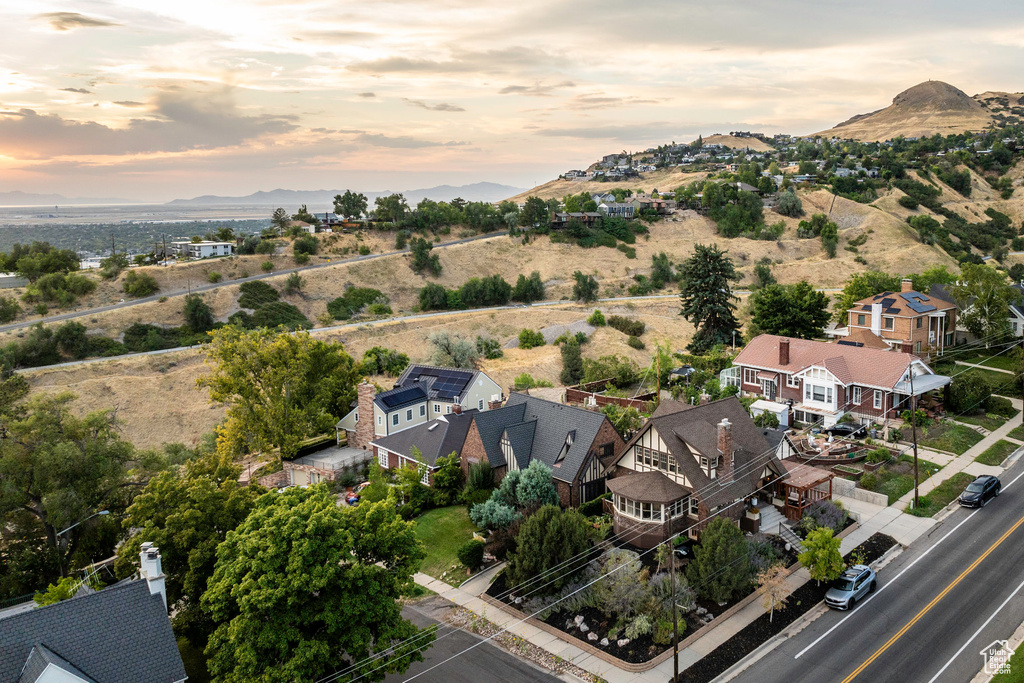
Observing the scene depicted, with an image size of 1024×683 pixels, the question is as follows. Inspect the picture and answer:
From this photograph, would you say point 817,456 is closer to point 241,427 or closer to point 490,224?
point 241,427

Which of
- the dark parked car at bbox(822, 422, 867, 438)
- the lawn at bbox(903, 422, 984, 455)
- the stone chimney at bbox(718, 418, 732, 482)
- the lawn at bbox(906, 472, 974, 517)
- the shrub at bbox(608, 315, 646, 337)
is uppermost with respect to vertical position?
the stone chimney at bbox(718, 418, 732, 482)

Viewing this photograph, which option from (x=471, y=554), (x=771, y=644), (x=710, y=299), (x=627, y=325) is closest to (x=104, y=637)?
(x=471, y=554)

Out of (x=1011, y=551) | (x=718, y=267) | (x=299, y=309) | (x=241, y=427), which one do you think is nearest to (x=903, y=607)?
(x=1011, y=551)

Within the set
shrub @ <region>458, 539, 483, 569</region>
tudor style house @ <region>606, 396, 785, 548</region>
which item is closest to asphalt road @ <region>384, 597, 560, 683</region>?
shrub @ <region>458, 539, 483, 569</region>

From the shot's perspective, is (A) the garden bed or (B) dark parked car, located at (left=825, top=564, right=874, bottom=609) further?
(B) dark parked car, located at (left=825, top=564, right=874, bottom=609)

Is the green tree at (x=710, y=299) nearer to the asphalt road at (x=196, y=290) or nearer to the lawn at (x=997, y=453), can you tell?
the lawn at (x=997, y=453)

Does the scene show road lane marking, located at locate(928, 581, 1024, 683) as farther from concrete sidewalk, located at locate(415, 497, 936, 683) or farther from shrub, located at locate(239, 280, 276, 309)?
shrub, located at locate(239, 280, 276, 309)

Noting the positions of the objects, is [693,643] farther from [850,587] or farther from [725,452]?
[725,452]
